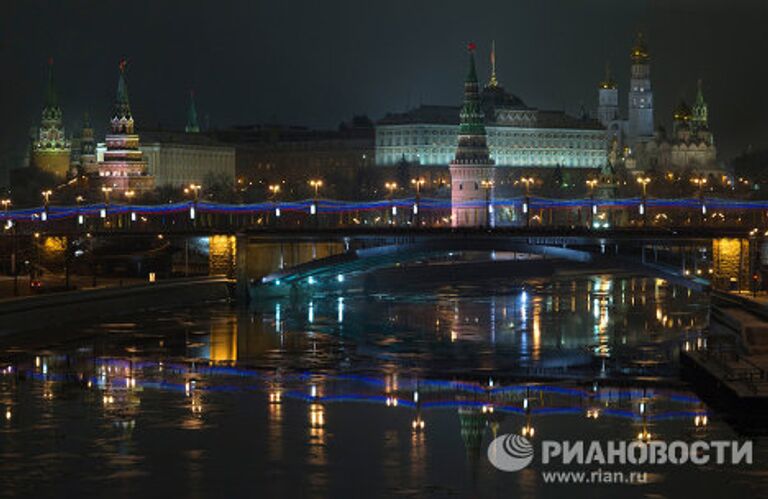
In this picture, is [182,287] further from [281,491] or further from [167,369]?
[281,491]

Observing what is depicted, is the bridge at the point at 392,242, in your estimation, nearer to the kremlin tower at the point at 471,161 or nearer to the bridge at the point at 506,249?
the bridge at the point at 506,249

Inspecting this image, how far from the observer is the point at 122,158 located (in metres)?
187

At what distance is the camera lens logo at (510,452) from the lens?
38.2 metres

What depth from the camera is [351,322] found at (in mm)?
75250

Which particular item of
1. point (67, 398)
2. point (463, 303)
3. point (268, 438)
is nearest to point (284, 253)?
point (463, 303)

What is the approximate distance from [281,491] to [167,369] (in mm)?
19421

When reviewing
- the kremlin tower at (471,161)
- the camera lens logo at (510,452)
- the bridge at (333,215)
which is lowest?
the camera lens logo at (510,452)

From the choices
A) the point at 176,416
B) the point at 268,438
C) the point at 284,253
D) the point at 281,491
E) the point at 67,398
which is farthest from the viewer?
the point at 284,253

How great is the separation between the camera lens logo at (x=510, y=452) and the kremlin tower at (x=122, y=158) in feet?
475

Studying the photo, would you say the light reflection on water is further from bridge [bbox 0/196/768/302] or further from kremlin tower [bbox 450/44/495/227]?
kremlin tower [bbox 450/44/495/227]

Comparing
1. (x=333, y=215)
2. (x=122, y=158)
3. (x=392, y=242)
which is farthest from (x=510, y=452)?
(x=122, y=158)

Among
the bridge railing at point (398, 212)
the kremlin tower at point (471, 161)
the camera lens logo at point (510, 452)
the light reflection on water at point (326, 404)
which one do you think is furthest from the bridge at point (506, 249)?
the kremlin tower at point (471, 161)

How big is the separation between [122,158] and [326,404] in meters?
143

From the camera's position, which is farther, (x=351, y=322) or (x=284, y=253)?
(x=284, y=253)
